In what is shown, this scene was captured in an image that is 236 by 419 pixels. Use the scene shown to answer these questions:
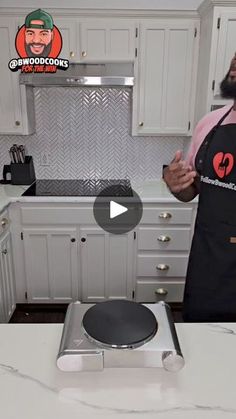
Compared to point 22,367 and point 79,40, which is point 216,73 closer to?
point 79,40

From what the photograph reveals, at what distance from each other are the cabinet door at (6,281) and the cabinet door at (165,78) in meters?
1.27

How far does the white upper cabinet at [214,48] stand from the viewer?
213 cm

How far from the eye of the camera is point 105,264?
2461 mm

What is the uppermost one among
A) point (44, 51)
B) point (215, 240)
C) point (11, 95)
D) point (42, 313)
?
point (44, 51)

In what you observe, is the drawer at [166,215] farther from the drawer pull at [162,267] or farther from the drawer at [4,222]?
the drawer at [4,222]

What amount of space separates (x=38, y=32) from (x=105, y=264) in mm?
1649

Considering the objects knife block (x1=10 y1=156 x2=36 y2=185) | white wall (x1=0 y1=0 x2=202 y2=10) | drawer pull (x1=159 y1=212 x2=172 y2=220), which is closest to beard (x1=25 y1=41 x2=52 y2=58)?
white wall (x1=0 y1=0 x2=202 y2=10)

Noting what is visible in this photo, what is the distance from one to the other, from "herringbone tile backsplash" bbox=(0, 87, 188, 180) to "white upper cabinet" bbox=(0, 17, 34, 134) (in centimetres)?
21

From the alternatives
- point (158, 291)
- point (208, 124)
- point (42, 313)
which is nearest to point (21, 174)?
point (42, 313)

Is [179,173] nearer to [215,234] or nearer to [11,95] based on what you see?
[215,234]

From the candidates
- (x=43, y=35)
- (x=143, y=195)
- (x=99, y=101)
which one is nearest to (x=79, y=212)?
(x=143, y=195)

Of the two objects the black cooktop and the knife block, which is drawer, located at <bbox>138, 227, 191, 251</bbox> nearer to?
the black cooktop

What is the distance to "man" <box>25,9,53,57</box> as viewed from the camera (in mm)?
2168
